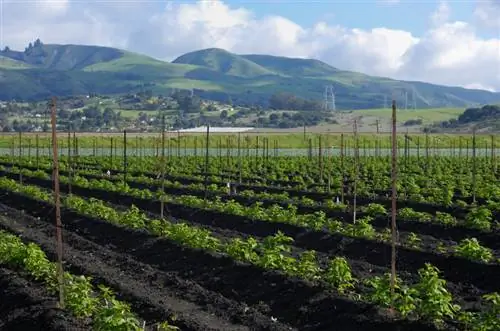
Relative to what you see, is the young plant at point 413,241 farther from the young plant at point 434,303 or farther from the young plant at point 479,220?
the young plant at point 434,303

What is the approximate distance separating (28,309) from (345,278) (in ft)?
17.8

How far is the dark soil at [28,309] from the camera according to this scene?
1126 centimetres

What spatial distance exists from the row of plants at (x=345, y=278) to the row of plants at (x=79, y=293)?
3.33m

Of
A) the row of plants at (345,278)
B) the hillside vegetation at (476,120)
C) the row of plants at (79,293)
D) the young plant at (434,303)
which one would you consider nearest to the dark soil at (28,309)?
the row of plants at (79,293)

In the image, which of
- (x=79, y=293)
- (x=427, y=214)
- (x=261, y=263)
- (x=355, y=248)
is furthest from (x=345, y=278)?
(x=427, y=214)

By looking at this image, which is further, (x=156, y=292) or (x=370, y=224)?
(x=370, y=224)

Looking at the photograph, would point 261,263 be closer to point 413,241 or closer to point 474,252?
point 474,252

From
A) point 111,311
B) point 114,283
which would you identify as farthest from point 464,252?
point 111,311

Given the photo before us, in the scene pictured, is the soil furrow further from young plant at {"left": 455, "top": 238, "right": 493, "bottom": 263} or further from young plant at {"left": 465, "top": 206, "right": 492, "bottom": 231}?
young plant at {"left": 465, "top": 206, "right": 492, "bottom": 231}

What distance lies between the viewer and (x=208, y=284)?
1487 cm

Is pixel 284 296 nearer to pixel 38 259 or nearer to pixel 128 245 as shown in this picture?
pixel 38 259

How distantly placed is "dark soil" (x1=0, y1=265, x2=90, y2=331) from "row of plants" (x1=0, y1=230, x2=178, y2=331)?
8.4 inches

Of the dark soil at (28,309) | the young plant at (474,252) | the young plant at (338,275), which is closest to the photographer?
the dark soil at (28,309)

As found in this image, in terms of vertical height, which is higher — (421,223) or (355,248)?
(421,223)
